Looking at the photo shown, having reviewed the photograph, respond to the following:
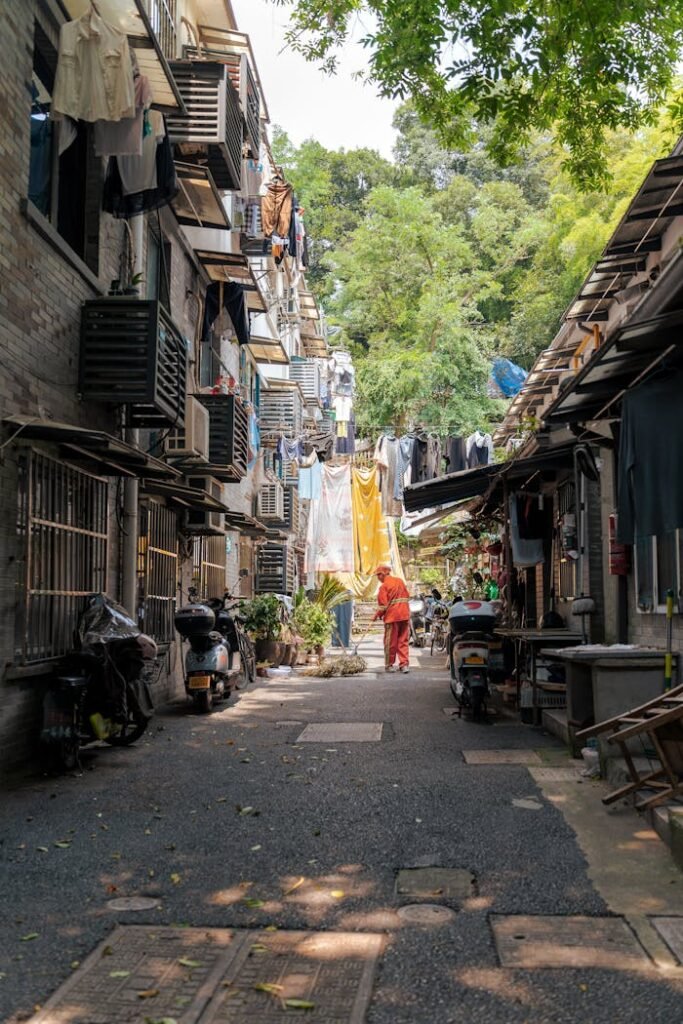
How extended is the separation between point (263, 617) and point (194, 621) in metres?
5.93

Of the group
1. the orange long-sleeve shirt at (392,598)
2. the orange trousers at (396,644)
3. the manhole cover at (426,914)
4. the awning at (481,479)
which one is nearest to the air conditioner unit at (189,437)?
the awning at (481,479)

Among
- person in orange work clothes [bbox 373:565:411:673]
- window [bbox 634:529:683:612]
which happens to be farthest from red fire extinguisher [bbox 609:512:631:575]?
person in orange work clothes [bbox 373:565:411:673]

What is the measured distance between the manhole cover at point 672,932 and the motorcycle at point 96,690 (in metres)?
5.06

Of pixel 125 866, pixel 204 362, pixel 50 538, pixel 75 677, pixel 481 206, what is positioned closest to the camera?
pixel 125 866

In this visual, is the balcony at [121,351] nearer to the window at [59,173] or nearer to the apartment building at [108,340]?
the apartment building at [108,340]

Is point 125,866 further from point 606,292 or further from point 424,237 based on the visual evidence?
point 424,237

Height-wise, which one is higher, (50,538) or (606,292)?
(606,292)

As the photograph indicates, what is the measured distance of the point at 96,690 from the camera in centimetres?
819

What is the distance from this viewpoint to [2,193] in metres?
7.39

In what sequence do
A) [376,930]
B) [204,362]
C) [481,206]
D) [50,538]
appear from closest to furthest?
[376,930] < [50,538] < [204,362] < [481,206]

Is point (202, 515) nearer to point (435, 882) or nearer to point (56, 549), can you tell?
point (56, 549)

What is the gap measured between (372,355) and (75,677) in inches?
1294

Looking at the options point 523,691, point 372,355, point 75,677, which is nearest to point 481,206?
point 372,355

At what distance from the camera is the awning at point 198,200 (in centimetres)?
1266
